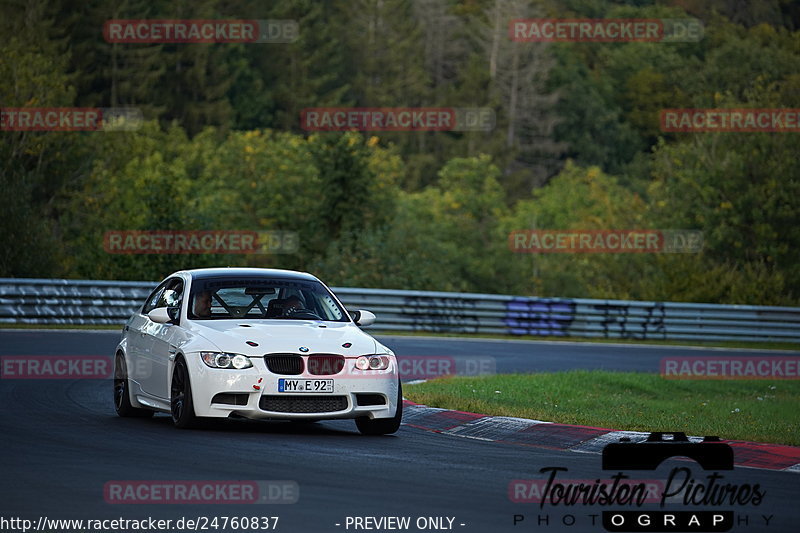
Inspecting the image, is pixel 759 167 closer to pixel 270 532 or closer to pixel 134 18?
pixel 270 532

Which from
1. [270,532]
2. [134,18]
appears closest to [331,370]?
[270,532]

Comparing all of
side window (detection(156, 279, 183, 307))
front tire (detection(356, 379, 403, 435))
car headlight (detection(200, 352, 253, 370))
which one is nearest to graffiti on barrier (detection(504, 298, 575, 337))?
side window (detection(156, 279, 183, 307))

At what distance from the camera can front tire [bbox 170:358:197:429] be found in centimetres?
1340

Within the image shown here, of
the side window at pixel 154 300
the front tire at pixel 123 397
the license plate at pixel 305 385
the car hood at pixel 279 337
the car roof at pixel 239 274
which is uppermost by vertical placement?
the car roof at pixel 239 274

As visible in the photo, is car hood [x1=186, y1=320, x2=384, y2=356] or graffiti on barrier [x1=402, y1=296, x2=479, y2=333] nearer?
car hood [x1=186, y1=320, x2=384, y2=356]

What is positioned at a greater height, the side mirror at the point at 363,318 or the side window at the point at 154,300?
the side window at the point at 154,300

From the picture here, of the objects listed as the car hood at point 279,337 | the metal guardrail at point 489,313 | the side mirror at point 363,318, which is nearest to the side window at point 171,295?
the car hood at point 279,337

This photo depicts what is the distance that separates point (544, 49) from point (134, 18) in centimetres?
3008

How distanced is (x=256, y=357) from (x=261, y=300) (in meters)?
1.60

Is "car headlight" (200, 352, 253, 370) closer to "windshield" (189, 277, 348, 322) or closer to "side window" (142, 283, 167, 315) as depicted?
"windshield" (189, 277, 348, 322)

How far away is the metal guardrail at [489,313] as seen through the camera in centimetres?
3175

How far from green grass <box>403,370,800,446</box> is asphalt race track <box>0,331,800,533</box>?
6.55ft

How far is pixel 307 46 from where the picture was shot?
110 metres

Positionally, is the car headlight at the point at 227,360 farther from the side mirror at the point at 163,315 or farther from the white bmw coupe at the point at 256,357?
the side mirror at the point at 163,315
